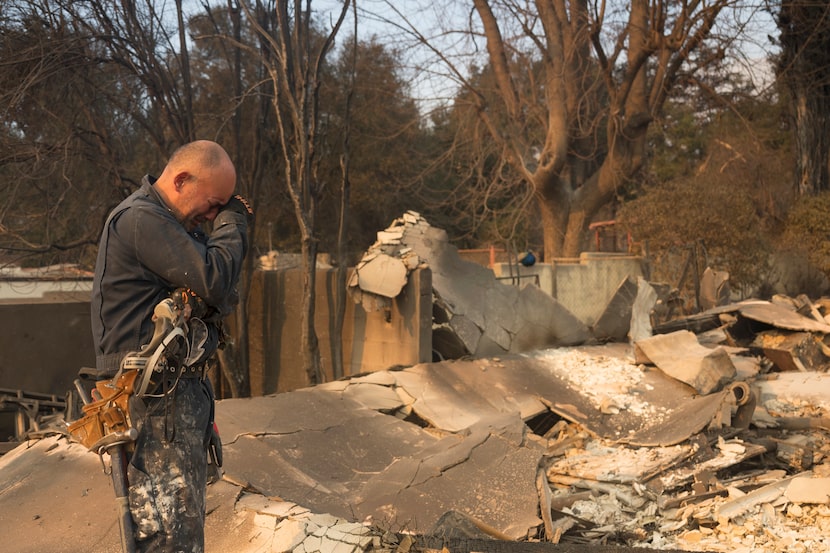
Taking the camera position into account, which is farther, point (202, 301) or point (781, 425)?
point (781, 425)

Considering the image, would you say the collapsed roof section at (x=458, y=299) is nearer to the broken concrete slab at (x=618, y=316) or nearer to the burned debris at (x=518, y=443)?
the burned debris at (x=518, y=443)

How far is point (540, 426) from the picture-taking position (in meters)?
7.28

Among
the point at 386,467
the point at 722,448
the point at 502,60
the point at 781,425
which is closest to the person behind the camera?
the point at 386,467

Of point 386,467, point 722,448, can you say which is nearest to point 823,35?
point 722,448

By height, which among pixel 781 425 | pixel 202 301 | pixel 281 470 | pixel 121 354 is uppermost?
pixel 202 301

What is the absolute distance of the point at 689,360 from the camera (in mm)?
7867

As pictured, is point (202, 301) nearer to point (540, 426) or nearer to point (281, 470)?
point (281, 470)

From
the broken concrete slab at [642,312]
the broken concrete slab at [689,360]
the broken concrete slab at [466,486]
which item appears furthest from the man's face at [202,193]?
the broken concrete slab at [642,312]

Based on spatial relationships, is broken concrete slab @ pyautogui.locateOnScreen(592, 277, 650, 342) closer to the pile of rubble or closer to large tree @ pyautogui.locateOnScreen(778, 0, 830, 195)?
the pile of rubble

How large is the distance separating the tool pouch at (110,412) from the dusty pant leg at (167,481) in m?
→ 0.07

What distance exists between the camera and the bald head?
266 cm

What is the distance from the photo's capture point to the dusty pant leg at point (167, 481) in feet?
8.02

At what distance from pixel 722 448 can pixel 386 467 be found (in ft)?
10.1

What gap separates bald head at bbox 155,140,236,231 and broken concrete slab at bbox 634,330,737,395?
20.7ft
